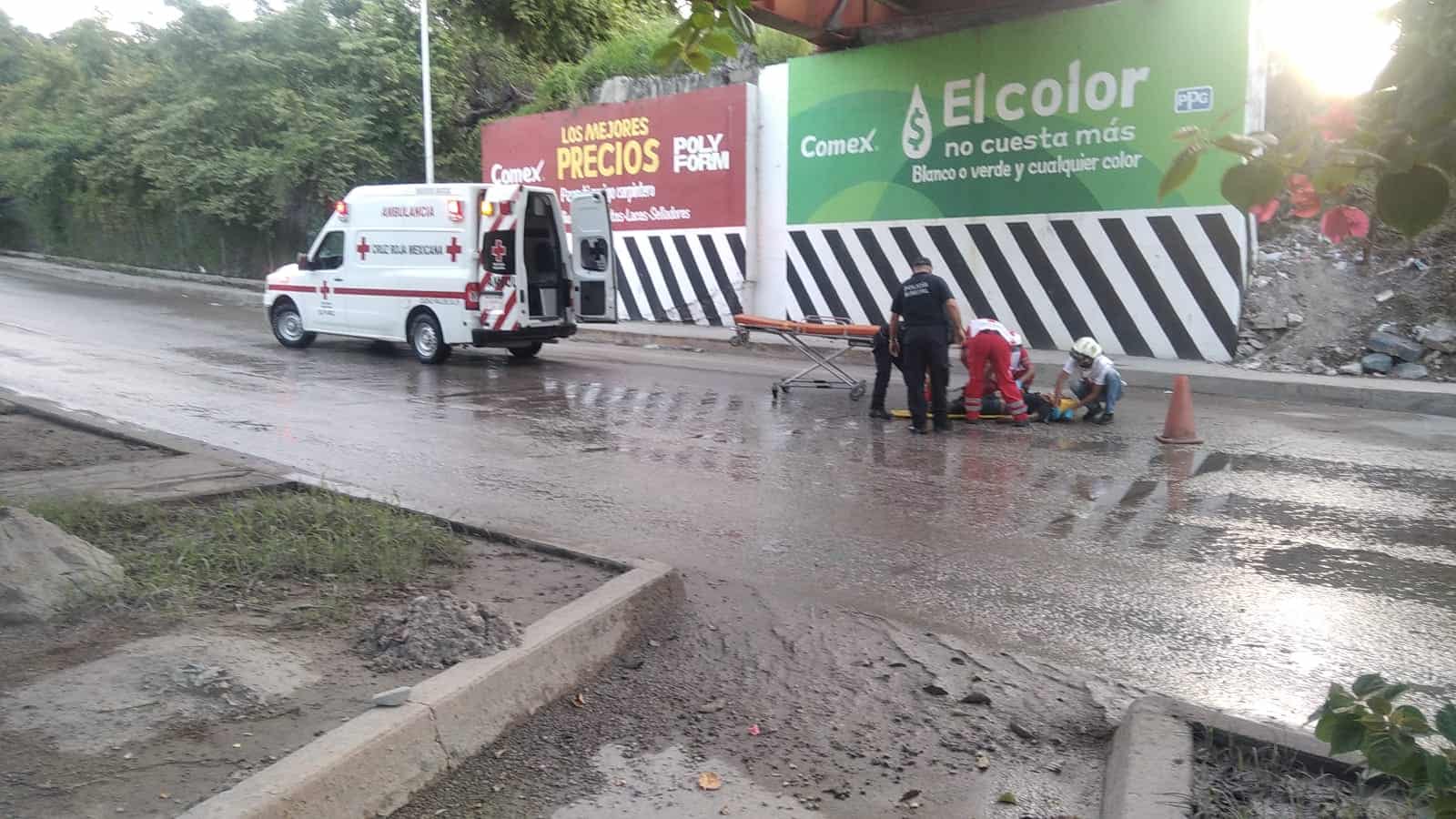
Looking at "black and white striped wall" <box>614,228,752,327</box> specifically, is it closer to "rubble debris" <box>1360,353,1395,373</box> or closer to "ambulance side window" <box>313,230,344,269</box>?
"ambulance side window" <box>313,230,344,269</box>

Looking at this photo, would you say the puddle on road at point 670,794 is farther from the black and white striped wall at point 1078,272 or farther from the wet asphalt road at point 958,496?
the black and white striped wall at point 1078,272

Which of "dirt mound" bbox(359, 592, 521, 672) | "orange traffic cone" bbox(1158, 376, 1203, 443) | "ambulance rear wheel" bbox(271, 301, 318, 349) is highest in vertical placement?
"ambulance rear wheel" bbox(271, 301, 318, 349)

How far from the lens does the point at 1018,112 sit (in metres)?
16.1

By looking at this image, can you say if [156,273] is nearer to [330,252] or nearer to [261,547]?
[330,252]

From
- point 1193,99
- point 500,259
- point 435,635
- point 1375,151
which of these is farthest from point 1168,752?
point 1193,99

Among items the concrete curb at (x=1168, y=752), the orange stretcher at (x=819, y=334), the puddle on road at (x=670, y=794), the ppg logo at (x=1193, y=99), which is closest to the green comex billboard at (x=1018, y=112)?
the ppg logo at (x=1193, y=99)

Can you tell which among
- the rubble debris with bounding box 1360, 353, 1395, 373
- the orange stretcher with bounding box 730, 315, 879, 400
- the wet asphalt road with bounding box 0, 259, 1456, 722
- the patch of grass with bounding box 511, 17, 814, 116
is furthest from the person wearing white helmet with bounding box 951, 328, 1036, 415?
the patch of grass with bounding box 511, 17, 814, 116

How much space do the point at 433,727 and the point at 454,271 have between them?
11831 mm

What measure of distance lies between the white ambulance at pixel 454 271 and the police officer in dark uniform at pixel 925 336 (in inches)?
247

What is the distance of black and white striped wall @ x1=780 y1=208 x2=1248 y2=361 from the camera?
14562mm

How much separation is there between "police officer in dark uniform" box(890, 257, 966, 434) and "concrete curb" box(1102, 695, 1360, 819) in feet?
20.7

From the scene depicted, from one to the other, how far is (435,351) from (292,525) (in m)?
9.62

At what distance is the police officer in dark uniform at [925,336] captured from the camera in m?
10.1

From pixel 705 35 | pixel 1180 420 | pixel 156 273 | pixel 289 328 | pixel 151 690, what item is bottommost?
pixel 151 690
